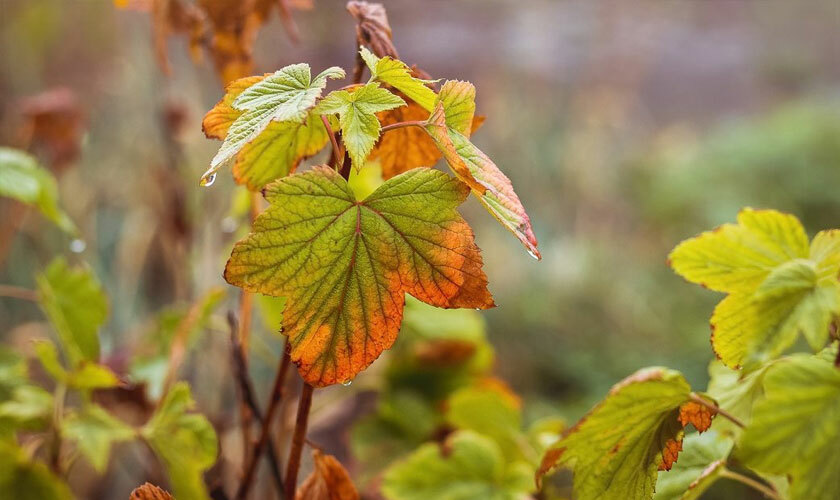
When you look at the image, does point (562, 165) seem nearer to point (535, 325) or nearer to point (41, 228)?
point (535, 325)

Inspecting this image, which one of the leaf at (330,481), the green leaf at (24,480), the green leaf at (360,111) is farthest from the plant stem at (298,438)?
the green leaf at (24,480)

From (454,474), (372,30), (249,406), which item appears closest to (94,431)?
(249,406)

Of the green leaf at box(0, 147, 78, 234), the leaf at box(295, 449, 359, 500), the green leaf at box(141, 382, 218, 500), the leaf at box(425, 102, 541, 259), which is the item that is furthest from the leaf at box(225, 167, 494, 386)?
the green leaf at box(0, 147, 78, 234)

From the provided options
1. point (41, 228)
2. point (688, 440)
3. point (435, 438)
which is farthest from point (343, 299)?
point (41, 228)

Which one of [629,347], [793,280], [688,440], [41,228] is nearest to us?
[793,280]

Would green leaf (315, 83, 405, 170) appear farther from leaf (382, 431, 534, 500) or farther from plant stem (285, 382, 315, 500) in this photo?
leaf (382, 431, 534, 500)

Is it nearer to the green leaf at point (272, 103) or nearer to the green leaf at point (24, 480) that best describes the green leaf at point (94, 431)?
the green leaf at point (24, 480)
